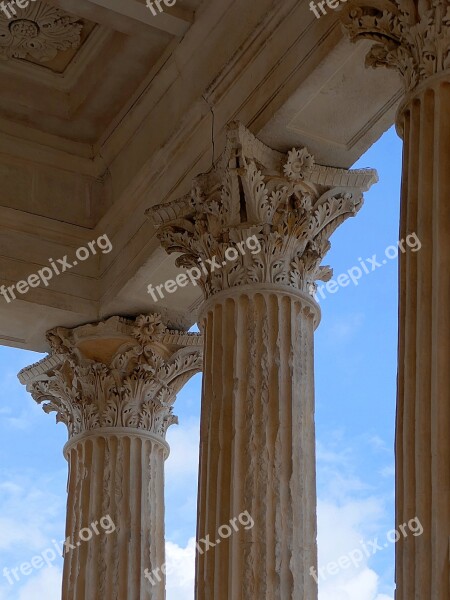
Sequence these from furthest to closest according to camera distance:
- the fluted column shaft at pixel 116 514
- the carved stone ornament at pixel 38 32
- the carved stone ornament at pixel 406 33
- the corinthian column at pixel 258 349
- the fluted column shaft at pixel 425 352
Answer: the carved stone ornament at pixel 38 32 → the fluted column shaft at pixel 116 514 → the corinthian column at pixel 258 349 → the carved stone ornament at pixel 406 33 → the fluted column shaft at pixel 425 352

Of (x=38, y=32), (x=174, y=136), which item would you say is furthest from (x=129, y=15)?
(x=38, y=32)

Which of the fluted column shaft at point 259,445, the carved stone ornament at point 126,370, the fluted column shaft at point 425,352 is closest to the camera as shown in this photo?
the fluted column shaft at point 425,352

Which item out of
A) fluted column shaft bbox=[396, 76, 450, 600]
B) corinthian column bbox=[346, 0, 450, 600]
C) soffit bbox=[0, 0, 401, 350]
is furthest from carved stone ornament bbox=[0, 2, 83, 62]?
fluted column shaft bbox=[396, 76, 450, 600]

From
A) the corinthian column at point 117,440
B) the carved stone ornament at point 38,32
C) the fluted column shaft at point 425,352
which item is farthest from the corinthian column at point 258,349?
the fluted column shaft at point 425,352

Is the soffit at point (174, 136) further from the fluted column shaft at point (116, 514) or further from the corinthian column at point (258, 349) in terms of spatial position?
the fluted column shaft at point (116, 514)

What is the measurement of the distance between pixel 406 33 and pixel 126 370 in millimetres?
11146

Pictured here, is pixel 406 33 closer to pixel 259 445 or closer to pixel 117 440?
pixel 259 445

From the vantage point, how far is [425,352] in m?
14.5

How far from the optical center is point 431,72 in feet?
53.0

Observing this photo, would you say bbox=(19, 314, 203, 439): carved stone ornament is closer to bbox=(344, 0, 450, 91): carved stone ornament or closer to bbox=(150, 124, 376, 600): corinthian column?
bbox=(150, 124, 376, 600): corinthian column

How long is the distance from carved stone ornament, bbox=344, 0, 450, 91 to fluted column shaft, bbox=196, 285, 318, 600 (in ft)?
15.0

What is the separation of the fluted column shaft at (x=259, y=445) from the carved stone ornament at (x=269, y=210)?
16.6 inches

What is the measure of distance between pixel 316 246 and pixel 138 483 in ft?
21.2

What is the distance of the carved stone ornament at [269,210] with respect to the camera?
20984mm
